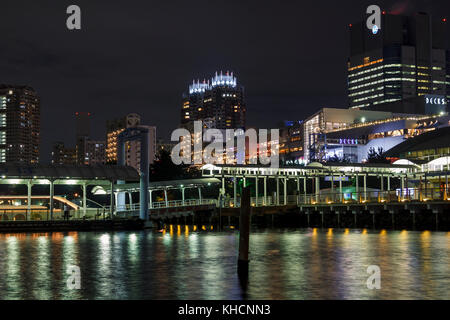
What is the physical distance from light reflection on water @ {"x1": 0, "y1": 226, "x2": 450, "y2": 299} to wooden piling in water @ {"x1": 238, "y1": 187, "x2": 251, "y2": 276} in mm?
431

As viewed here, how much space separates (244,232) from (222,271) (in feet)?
6.00

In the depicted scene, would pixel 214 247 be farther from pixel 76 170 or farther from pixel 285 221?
pixel 285 221

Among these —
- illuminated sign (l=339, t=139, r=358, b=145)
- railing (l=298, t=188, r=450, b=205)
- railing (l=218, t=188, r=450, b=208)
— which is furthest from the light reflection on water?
illuminated sign (l=339, t=139, r=358, b=145)

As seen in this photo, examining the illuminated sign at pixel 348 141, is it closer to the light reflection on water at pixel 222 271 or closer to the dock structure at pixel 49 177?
the dock structure at pixel 49 177

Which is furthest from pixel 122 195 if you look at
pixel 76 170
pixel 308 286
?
pixel 308 286

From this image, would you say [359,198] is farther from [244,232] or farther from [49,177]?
[244,232]

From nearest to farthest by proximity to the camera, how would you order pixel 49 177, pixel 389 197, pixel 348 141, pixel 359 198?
1. pixel 49 177
2. pixel 389 197
3. pixel 359 198
4. pixel 348 141

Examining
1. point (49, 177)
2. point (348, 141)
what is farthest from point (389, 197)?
point (348, 141)

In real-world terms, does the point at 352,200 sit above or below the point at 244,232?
above

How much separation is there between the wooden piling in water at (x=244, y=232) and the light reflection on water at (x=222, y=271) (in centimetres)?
43

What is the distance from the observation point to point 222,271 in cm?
2573

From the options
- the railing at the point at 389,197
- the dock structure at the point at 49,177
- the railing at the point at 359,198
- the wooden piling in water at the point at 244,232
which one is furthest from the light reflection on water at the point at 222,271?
the dock structure at the point at 49,177

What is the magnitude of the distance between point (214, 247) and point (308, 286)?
1799 centimetres

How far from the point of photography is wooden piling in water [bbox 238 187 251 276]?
25.3 metres
